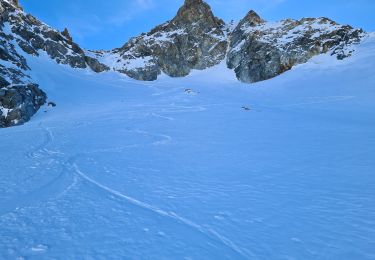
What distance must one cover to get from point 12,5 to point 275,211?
→ 193 ft

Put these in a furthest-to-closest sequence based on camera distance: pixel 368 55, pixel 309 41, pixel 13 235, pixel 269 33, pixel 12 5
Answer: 1. pixel 12 5
2. pixel 269 33
3. pixel 309 41
4. pixel 368 55
5. pixel 13 235

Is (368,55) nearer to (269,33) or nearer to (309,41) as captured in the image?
(309,41)

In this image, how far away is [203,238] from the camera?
5.09 meters

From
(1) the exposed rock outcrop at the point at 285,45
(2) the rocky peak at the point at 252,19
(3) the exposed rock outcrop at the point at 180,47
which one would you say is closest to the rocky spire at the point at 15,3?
(3) the exposed rock outcrop at the point at 180,47

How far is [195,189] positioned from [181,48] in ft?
180

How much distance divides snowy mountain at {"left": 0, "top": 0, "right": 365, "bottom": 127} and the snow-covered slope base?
50.0ft

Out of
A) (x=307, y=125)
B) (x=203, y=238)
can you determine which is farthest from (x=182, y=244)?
(x=307, y=125)

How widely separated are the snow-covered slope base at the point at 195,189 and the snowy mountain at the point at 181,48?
15.2m

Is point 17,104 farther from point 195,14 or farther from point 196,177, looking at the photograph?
point 195,14

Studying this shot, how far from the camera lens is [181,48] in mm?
59469

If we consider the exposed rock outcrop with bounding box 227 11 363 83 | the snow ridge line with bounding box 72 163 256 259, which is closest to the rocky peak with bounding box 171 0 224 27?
the exposed rock outcrop with bounding box 227 11 363 83

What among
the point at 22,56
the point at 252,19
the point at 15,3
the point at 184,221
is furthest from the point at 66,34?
the point at 184,221

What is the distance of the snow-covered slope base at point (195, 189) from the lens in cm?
488

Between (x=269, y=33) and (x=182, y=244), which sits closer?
(x=182, y=244)
